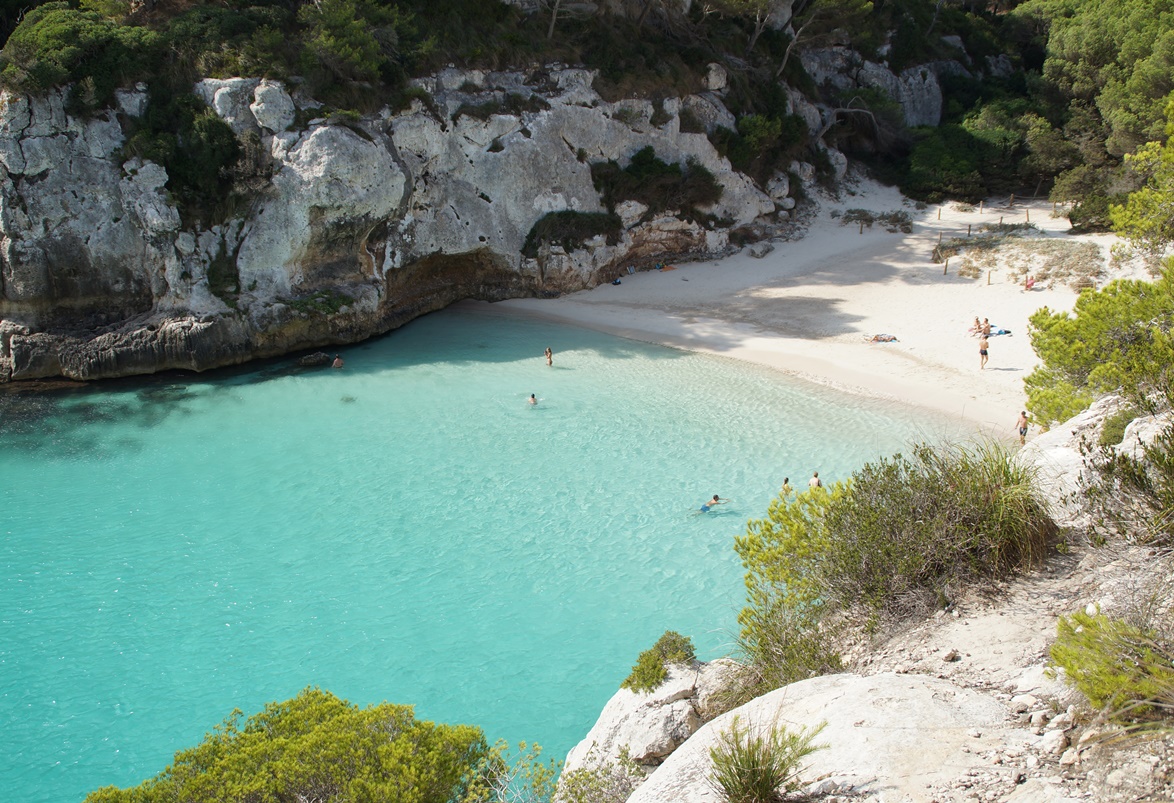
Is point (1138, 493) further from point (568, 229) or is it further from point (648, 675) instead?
point (568, 229)

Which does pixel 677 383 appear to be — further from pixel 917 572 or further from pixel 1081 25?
pixel 1081 25

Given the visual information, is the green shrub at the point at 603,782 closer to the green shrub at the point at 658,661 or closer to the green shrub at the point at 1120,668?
the green shrub at the point at 658,661

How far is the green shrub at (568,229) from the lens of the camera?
30.3 meters

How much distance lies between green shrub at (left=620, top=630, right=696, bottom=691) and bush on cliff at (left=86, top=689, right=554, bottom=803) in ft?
5.25

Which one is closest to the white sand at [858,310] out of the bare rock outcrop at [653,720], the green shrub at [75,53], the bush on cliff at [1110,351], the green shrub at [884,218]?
the green shrub at [884,218]

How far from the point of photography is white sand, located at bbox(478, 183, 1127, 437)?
22672 mm

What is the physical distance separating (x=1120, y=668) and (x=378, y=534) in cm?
1337

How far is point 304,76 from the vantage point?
84.1 ft

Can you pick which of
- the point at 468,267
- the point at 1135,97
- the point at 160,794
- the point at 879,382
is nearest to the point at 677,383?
the point at 879,382

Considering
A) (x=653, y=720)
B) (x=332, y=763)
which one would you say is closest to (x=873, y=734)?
(x=653, y=720)

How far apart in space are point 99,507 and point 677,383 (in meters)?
15.3

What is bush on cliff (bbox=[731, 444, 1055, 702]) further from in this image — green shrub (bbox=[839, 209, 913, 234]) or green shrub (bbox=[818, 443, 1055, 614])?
green shrub (bbox=[839, 209, 913, 234])

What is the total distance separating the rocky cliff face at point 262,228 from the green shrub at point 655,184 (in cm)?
259

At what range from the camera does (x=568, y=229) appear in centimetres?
3080
